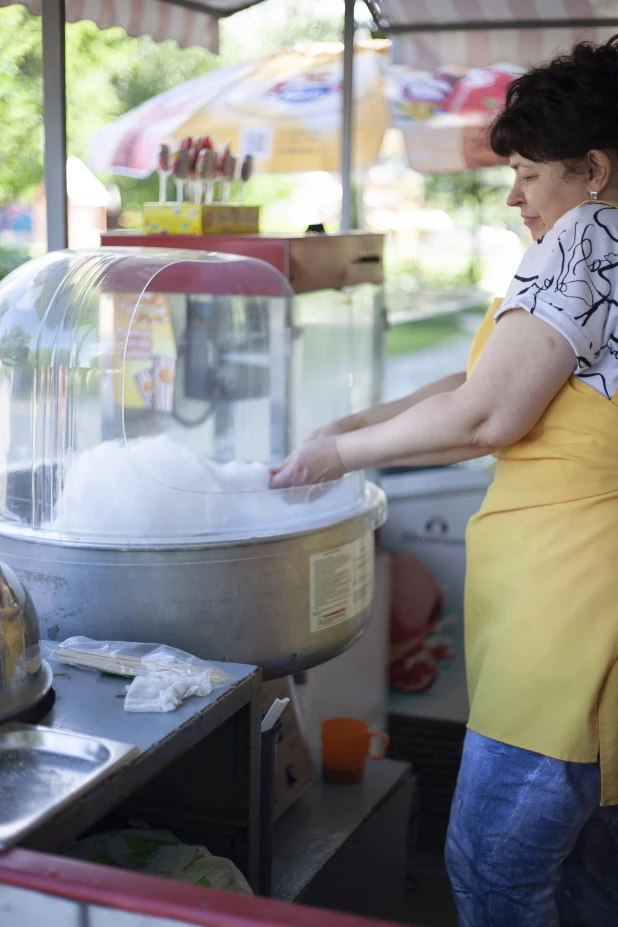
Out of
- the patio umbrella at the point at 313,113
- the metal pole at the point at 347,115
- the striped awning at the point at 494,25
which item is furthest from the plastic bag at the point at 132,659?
the patio umbrella at the point at 313,113

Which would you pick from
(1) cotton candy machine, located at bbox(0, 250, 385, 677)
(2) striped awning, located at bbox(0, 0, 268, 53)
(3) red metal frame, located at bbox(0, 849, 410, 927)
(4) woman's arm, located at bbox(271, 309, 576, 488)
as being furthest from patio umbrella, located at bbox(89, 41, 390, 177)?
(3) red metal frame, located at bbox(0, 849, 410, 927)

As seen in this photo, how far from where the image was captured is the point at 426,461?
1471mm

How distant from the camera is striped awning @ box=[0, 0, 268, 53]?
220 cm

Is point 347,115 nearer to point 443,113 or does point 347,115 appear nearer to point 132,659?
point 132,659

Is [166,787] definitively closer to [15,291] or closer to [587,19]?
[15,291]

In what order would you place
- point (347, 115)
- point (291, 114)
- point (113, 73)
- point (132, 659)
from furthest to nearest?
point (113, 73)
point (291, 114)
point (347, 115)
point (132, 659)

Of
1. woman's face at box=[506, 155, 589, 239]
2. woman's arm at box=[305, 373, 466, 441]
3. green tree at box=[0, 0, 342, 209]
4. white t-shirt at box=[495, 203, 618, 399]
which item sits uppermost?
green tree at box=[0, 0, 342, 209]

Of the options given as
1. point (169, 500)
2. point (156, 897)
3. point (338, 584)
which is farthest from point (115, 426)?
point (156, 897)

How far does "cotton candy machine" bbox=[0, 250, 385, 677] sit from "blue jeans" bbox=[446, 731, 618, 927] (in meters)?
0.32

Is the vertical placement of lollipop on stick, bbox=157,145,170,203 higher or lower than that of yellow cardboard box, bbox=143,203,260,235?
higher

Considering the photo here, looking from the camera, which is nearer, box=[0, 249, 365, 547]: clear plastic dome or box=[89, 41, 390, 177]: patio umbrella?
box=[0, 249, 365, 547]: clear plastic dome

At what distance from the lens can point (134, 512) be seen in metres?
1.47

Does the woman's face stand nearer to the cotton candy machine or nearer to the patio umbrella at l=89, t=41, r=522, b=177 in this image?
the cotton candy machine

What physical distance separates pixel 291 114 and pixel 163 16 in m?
2.62
